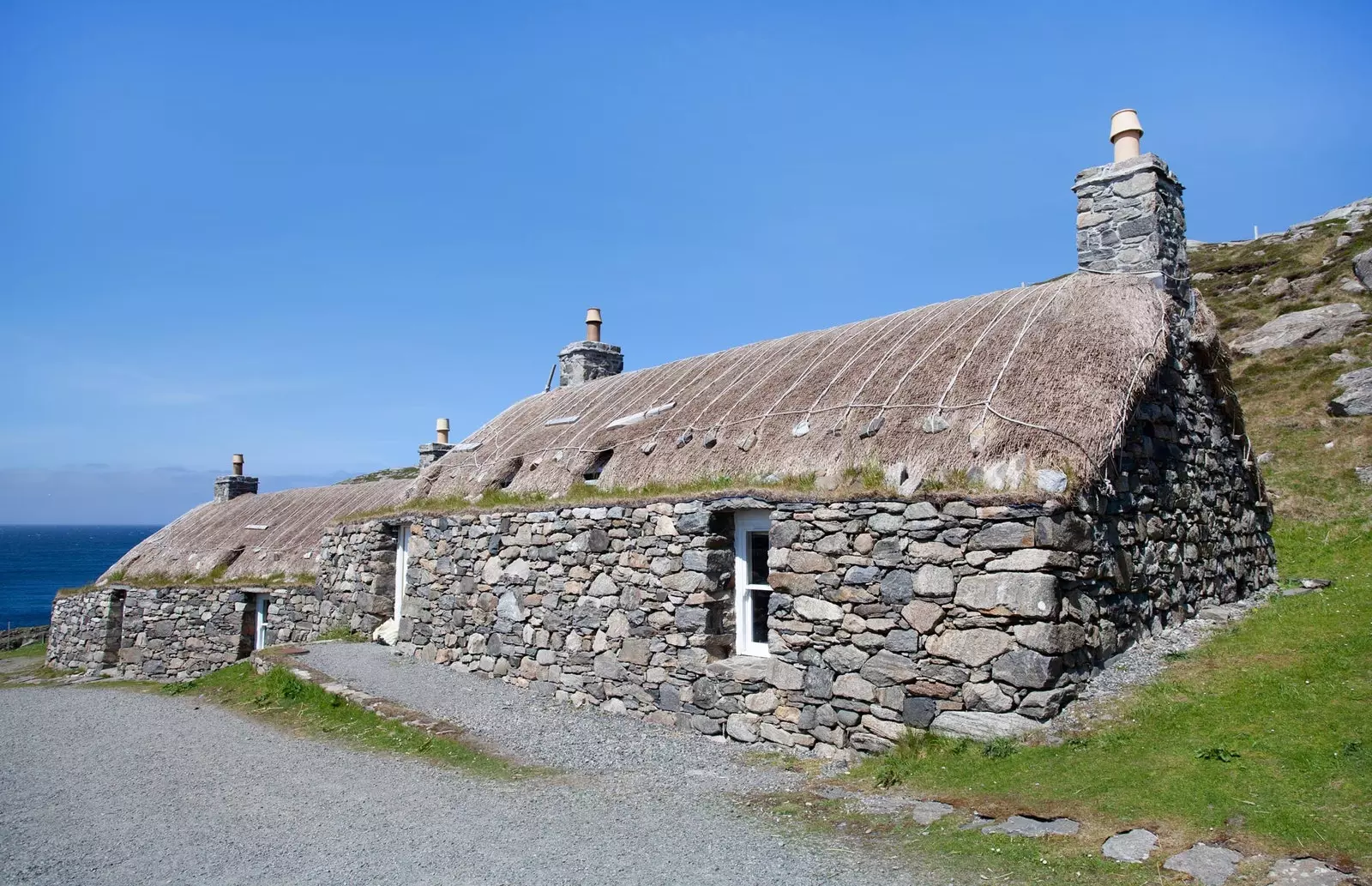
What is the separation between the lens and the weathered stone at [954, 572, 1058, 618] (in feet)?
22.9

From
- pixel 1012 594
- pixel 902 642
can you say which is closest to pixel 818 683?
pixel 902 642

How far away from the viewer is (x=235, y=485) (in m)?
28.3

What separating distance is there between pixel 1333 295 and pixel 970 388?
27060 millimetres

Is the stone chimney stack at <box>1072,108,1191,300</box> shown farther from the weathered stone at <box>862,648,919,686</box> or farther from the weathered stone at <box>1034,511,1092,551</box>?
the weathered stone at <box>862,648,919,686</box>

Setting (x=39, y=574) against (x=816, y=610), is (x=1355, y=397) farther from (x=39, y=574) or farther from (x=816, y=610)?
(x=39, y=574)

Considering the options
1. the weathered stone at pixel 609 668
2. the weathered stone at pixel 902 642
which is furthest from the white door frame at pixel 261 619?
the weathered stone at pixel 902 642

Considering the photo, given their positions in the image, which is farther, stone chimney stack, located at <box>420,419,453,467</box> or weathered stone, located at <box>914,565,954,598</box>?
stone chimney stack, located at <box>420,419,453,467</box>

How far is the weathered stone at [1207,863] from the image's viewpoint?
4.56 m

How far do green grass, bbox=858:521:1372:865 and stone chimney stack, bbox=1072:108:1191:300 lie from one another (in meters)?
4.08

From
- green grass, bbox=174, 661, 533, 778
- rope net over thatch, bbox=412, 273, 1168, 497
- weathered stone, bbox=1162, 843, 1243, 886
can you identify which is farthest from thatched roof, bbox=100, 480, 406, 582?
weathered stone, bbox=1162, 843, 1243, 886

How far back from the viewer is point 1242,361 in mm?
25703

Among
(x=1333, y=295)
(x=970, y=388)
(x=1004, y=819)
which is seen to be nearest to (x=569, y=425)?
(x=970, y=388)

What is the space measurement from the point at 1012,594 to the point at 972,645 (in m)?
0.56

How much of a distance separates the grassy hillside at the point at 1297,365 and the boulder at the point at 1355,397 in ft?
0.81
